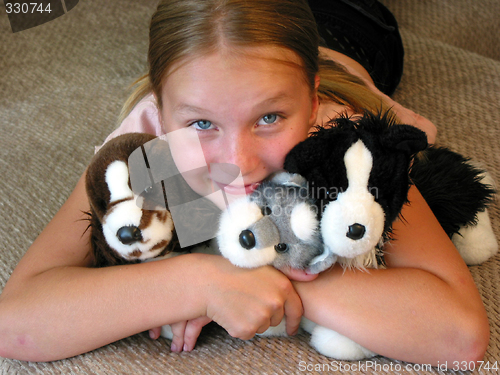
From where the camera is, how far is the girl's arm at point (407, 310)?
646mm

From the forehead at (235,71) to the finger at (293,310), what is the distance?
0.32 meters

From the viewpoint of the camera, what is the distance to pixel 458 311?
66cm

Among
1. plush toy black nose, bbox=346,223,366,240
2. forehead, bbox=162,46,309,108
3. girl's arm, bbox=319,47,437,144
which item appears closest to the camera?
plush toy black nose, bbox=346,223,366,240

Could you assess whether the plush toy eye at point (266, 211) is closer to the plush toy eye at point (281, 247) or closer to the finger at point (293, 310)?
the plush toy eye at point (281, 247)

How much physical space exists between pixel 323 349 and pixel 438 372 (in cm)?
17

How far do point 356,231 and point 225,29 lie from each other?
14.9 inches

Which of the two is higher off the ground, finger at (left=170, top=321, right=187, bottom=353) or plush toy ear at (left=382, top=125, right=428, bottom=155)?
plush toy ear at (left=382, top=125, right=428, bottom=155)

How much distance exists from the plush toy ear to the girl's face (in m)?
0.21

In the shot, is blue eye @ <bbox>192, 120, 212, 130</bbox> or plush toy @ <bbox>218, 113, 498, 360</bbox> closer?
plush toy @ <bbox>218, 113, 498, 360</bbox>

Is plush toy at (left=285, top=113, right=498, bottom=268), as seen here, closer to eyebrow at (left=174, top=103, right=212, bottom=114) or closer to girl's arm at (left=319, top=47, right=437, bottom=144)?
eyebrow at (left=174, top=103, right=212, bottom=114)

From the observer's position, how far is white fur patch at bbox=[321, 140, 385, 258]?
0.50 metres

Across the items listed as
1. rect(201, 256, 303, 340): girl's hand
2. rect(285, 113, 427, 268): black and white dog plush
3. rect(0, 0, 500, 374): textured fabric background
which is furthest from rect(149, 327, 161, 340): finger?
rect(285, 113, 427, 268): black and white dog plush

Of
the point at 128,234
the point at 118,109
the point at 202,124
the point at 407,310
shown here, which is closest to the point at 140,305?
the point at 128,234

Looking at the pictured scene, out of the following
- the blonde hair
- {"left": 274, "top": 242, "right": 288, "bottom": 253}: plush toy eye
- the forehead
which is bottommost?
{"left": 274, "top": 242, "right": 288, "bottom": 253}: plush toy eye
